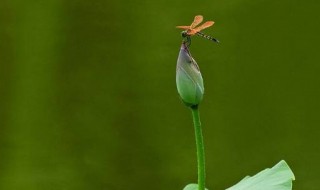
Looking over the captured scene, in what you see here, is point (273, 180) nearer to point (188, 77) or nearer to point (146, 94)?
point (188, 77)

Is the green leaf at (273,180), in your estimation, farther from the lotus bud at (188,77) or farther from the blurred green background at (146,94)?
the blurred green background at (146,94)

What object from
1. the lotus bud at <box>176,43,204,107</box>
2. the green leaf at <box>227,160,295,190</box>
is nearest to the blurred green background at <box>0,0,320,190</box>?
the green leaf at <box>227,160,295,190</box>

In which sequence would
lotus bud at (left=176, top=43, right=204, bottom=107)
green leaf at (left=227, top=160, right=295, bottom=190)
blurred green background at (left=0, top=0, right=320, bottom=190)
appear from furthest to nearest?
blurred green background at (left=0, top=0, right=320, bottom=190), green leaf at (left=227, top=160, right=295, bottom=190), lotus bud at (left=176, top=43, right=204, bottom=107)

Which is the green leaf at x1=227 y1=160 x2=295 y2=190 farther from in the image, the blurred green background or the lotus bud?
the blurred green background

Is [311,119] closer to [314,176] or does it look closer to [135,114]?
[314,176]

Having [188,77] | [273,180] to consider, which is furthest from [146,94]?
[188,77]

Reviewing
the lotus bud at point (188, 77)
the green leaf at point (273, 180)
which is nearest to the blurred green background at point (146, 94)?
the green leaf at point (273, 180)
